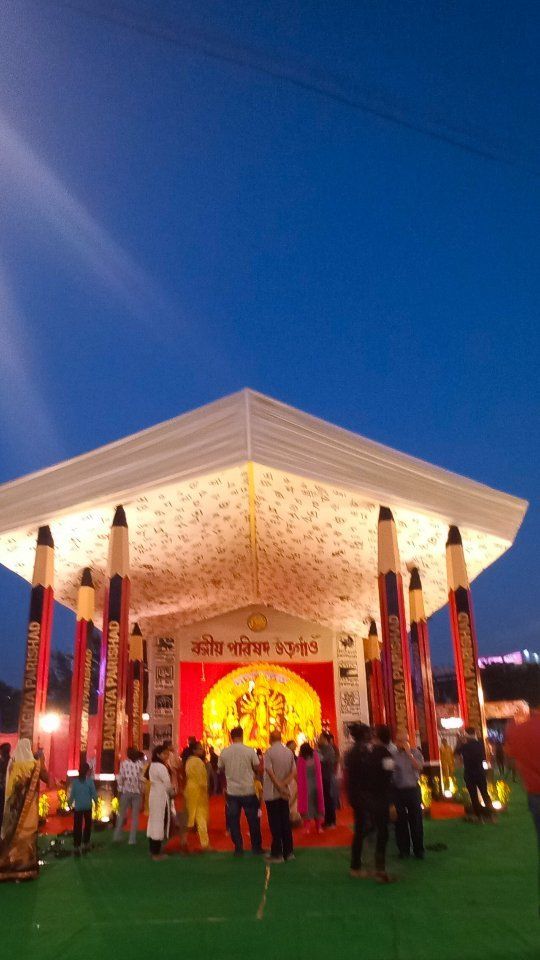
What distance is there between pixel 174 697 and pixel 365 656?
5.75m

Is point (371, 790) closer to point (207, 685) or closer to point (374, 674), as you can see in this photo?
point (207, 685)

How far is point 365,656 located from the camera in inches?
837

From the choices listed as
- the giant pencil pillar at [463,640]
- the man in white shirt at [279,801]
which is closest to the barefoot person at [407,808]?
the man in white shirt at [279,801]

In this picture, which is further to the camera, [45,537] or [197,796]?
[45,537]

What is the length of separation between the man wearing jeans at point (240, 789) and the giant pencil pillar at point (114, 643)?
12.1 ft

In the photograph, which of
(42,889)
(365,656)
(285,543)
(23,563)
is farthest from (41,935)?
(365,656)

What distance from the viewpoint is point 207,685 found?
1992 cm

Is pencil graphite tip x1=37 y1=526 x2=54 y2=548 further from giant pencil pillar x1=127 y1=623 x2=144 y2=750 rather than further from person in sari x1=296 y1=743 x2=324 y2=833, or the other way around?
giant pencil pillar x1=127 y1=623 x2=144 y2=750

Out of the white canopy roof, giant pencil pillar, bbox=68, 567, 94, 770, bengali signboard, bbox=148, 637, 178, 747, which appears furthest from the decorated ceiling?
bengali signboard, bbox=148, 637, 178, 747

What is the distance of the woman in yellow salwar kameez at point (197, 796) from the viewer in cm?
746

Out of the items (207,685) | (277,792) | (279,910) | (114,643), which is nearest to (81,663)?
(114,643)

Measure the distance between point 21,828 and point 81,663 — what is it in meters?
7.42

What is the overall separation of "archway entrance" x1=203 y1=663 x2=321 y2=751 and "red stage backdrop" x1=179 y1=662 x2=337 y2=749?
156 millimetres

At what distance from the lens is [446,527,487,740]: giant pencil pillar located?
11.1 meters
